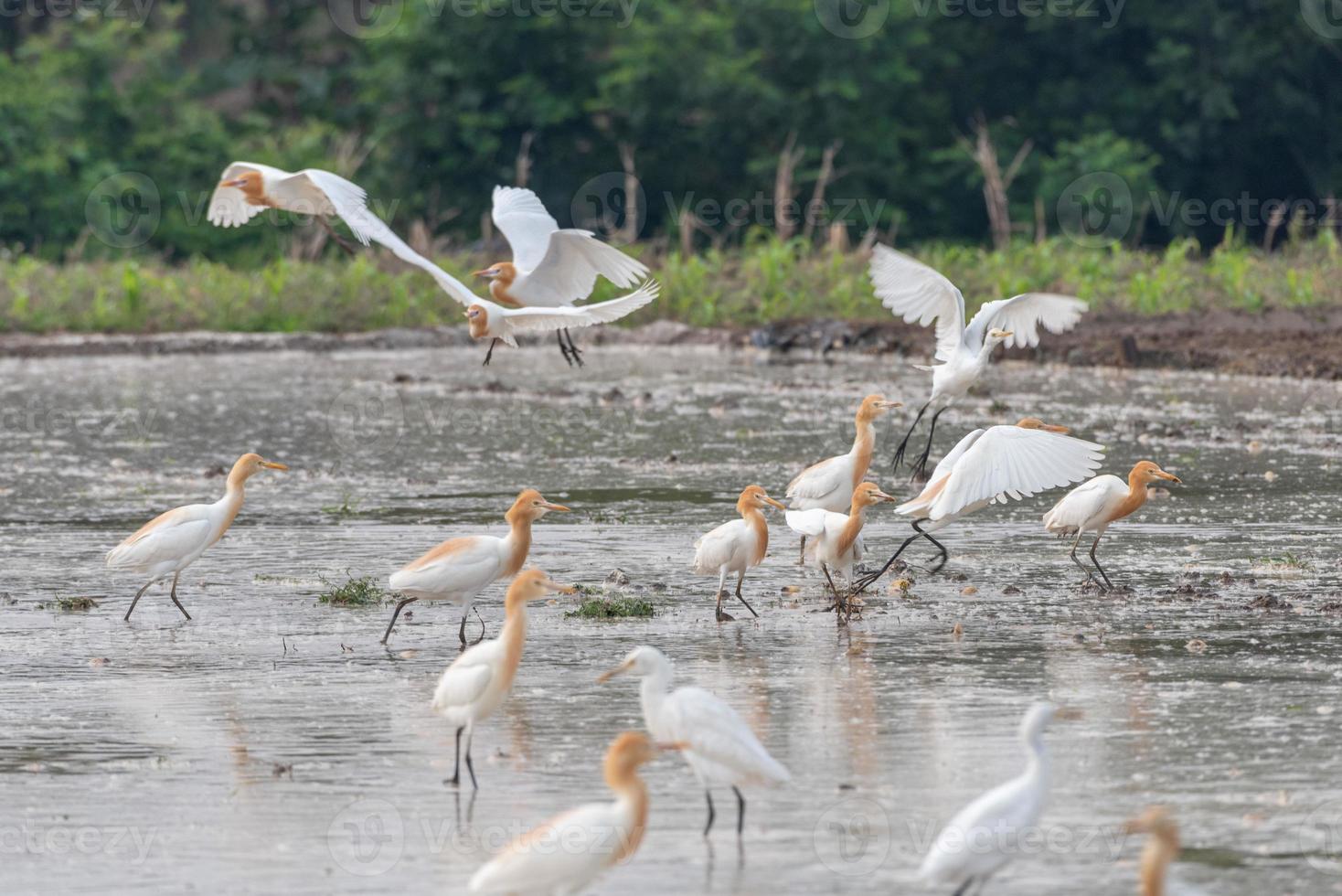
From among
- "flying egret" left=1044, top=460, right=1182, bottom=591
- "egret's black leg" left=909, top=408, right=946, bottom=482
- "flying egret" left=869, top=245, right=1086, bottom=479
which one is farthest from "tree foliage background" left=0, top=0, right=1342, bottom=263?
"flying egret" left=1044, top=460, right=1182, bottom=591

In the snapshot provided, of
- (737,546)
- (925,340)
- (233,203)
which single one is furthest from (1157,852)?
(925,340)

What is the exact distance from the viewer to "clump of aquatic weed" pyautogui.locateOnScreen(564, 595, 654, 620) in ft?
29.5

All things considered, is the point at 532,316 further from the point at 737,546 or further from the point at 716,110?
the point at 716,110

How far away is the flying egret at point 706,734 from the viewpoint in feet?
18.3

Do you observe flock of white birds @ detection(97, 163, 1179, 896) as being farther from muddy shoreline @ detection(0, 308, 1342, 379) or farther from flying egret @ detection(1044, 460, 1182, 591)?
muddy shoreline @ detection(0, 308, 1342, 379)

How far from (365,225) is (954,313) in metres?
3.68

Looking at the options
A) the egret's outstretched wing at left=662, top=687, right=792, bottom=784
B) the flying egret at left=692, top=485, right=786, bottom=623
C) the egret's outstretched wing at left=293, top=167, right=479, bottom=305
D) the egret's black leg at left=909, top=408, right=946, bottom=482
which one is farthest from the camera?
the egret's black leg at left=909, top=408, right=946, bottom=482

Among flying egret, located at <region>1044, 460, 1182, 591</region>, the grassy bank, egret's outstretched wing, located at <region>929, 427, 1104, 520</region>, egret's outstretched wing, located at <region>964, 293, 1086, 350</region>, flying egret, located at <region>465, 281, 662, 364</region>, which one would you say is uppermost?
egret's outstretched wing, located at <region>964, 293, 1086, 350</region>

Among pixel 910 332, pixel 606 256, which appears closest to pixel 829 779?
pixel 606 256

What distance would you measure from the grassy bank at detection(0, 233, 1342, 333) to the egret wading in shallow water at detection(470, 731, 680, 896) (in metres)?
19.0

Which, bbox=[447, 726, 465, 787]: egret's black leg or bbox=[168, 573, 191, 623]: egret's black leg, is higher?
bbox=[447, 726, 465, 787]: egret's black leg

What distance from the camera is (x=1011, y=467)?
916 cm

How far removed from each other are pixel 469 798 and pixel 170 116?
32671mm

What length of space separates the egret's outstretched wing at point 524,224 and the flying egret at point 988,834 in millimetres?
7335
